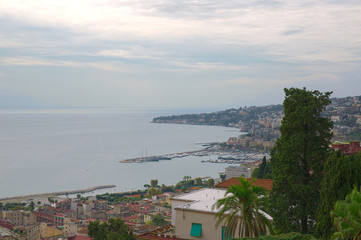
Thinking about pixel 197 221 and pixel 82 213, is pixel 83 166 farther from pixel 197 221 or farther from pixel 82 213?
pixel 197 221

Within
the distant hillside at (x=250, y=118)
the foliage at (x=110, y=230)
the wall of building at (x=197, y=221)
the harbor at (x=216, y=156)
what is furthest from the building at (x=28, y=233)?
the distant hillside at (x=250, y=118)

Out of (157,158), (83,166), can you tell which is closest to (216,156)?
(157,158)

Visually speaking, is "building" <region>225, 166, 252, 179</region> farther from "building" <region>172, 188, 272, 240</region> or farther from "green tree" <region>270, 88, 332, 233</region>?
"green tree" <region>270, 88, 332, 233</region>

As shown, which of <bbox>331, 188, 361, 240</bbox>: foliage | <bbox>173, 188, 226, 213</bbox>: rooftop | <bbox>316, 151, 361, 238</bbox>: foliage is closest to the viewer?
<bbox>331, 188, 361, 240</bbox>: foliage

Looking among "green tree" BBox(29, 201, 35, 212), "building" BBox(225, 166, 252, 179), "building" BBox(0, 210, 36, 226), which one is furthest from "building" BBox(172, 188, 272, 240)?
"building" BBox(225, 166, 252, 179)

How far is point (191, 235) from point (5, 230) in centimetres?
2592

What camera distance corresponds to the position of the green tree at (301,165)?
7.01 meters

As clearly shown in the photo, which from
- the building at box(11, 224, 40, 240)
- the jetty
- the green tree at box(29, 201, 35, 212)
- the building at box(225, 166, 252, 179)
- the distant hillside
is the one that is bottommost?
the green tree at box(29, 201, 35, 212)

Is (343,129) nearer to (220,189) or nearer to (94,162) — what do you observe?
(94,162)

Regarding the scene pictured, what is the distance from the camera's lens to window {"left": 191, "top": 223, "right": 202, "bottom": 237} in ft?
26.6

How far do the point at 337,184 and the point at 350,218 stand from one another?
4.39ft

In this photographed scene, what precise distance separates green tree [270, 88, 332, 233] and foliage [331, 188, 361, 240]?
7.36 ft

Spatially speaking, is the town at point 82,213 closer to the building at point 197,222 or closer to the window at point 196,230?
the building at point 197,222

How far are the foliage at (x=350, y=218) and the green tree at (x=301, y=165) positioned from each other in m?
2.24
